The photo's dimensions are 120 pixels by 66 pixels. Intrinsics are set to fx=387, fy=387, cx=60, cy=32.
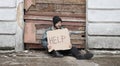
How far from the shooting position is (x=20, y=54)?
907 cm

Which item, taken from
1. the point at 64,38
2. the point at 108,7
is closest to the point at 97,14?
the point at 108,7

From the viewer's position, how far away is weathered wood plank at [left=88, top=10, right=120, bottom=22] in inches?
364

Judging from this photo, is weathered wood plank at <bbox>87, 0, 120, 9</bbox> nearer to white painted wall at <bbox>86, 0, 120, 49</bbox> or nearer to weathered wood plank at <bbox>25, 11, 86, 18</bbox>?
white painted wall at <bbox>86, 0, 120, 49</bbox>

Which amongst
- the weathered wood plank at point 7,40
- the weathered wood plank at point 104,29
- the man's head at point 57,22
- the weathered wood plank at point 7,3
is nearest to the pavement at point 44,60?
the weathered wood plank at point 7,40

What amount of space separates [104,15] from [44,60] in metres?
1.92

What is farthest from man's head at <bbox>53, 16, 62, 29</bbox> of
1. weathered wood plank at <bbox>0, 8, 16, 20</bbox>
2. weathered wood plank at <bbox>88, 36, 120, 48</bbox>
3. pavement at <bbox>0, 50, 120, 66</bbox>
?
weathered wood plank at <bbox>0, 8, 16, 20</bbox>

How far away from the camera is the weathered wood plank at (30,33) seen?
9312mm

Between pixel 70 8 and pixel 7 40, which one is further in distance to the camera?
pixel 70 8

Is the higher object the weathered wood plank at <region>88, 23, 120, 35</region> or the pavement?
the weathered wood plank at <region>88, 23, 120, 35</region>

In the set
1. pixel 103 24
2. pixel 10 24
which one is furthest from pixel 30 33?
pixel 103 24

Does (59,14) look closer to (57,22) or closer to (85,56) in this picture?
(57,22)

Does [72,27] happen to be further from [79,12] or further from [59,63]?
[59,63]

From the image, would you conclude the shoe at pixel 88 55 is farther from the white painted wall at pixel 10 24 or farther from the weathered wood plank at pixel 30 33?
the white painted wall at pixel 10 24

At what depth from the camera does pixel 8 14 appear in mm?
9195
